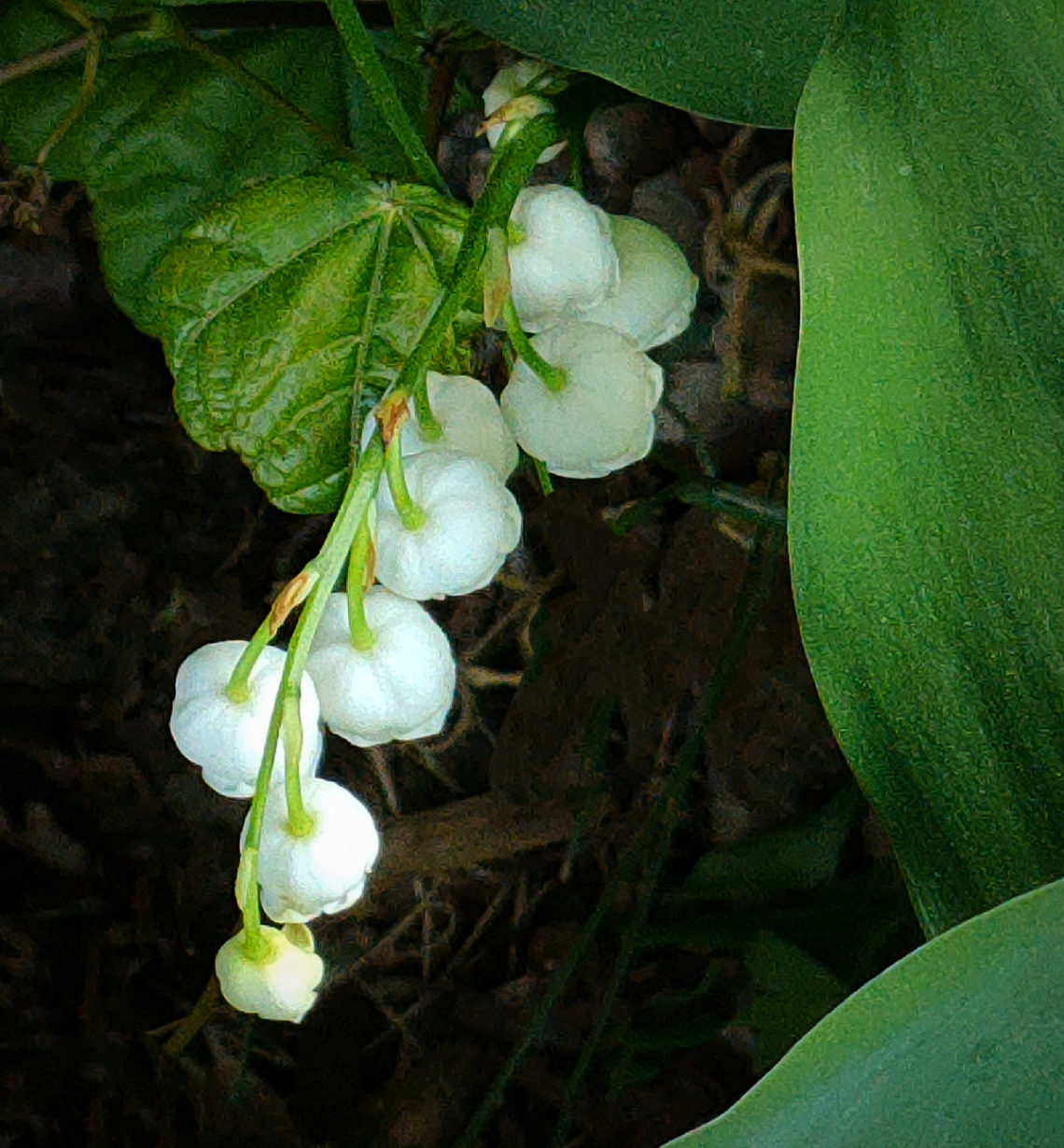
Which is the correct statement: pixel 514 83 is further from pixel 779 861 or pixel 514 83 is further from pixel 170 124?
pixel 779 861

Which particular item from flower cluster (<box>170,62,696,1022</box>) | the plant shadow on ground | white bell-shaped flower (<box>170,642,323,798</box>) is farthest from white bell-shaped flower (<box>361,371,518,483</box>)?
the plant shadow on ground

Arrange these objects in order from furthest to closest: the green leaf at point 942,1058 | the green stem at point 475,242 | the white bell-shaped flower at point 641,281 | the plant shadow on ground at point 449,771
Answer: the plant shadow on ground at point 449,771, the white bell-shaped flower at point 641,281, the green stem at point 475,242, the green leaf at point 942,1058

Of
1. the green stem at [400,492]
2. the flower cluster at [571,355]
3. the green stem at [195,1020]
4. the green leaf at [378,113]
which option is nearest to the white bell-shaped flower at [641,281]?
the flower cluster at [571,355]

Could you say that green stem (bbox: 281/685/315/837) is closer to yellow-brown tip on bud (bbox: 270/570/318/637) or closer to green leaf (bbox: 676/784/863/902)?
yellow-brown tip on bud (bbox: 270/570/318/637)

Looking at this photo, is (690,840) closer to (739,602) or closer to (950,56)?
(739,602)

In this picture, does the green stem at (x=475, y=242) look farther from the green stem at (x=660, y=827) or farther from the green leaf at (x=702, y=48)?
the green stem at (x=660, y=827)

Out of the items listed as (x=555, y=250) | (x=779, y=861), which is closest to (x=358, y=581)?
(x=555, y=250)

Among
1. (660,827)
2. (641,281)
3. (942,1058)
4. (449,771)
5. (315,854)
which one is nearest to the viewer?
(942,1058)

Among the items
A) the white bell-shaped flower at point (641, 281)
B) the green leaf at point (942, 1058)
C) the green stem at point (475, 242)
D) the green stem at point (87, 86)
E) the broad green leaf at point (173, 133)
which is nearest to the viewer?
the green leaf at point (942, 1058)
